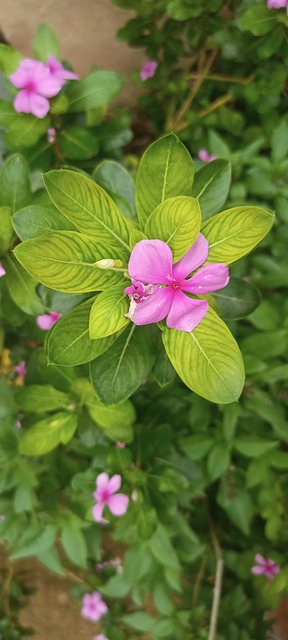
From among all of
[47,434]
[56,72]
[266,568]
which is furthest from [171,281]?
[266,568]

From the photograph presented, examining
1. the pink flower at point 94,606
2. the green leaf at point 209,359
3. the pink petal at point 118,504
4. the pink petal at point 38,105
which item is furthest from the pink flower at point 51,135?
the pink flower at point 94,606

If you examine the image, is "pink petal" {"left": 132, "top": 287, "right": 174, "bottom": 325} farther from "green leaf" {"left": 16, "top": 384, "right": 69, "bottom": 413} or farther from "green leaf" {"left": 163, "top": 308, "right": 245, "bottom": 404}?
"green leaf" {"left": 16, "top": 384, "right": 69, "bottom": 413}

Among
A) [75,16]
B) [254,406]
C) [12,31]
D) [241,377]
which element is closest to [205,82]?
[75,16]

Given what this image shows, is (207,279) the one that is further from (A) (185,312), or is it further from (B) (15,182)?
(B) (15,182)

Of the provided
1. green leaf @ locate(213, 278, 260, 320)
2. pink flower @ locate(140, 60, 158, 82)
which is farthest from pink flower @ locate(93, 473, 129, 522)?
pink flower @ locate(140, 60, 158, 82)

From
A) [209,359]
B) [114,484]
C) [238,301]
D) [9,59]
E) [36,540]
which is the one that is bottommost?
[36,540]

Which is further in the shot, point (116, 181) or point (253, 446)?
point (253, 446)
